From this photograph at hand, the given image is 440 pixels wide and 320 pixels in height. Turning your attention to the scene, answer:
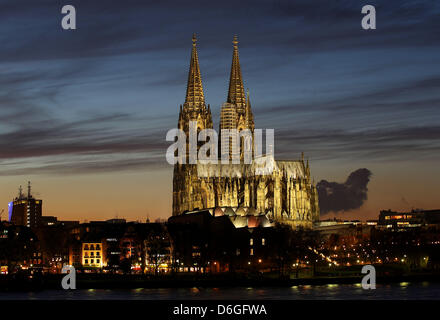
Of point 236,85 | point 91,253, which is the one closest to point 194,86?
point 236,85

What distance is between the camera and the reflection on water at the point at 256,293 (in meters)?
78.9

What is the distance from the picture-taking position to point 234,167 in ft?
478

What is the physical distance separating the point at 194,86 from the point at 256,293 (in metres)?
70.1

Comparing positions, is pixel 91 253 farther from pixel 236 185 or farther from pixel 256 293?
pixel 256 293

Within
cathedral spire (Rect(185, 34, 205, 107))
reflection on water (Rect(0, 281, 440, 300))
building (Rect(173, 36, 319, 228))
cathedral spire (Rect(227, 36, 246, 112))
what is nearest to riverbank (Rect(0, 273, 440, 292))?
reflection on water (Rect(0, 281, 440, 300))

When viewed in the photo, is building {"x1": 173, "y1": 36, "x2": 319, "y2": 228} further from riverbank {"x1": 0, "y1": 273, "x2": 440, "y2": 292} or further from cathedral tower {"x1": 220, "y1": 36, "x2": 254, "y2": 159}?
riverbank {"x1": 0, "y1": 273, "x2": 440, "y2": 292}

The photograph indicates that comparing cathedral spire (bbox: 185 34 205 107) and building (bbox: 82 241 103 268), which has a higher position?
cathedral spire (bbox: 185 34 205 107)

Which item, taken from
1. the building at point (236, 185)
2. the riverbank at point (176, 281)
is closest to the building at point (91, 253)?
the building at point (236, 185)

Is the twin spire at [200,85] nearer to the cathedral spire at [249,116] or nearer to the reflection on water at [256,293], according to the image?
the cathedral spire at [249,116]

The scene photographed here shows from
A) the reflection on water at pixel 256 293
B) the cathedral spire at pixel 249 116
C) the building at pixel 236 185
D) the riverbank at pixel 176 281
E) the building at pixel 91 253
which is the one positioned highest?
the cathedral spire at pixel 249 116

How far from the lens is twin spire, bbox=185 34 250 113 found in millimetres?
149375

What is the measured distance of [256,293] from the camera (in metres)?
84.6

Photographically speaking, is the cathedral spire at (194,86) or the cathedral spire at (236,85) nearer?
the cathedral spire at (194,86)
